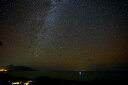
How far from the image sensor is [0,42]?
17125mm

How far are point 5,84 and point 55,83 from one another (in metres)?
17.8

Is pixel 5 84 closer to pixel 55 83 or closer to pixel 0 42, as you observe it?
pixel 0 42

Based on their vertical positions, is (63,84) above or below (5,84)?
below

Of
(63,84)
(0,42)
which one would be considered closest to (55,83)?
(63,84)

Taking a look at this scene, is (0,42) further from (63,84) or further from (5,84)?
(63,84)

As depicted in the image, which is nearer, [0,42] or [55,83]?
[0,42]

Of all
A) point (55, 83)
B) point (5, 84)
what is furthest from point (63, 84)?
point (5, 84)

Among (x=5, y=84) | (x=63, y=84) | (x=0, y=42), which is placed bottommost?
(x=63, y=84)

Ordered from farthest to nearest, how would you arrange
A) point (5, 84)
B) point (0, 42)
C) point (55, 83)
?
point (55, 83), point (0, 42), point (5, 84)

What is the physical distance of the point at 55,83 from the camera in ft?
85.4

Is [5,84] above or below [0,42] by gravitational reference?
below

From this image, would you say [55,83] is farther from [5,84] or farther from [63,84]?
[5,84]

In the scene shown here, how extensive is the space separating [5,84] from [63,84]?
62.0ft

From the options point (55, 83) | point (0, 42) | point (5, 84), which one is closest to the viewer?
point (5, 84)
